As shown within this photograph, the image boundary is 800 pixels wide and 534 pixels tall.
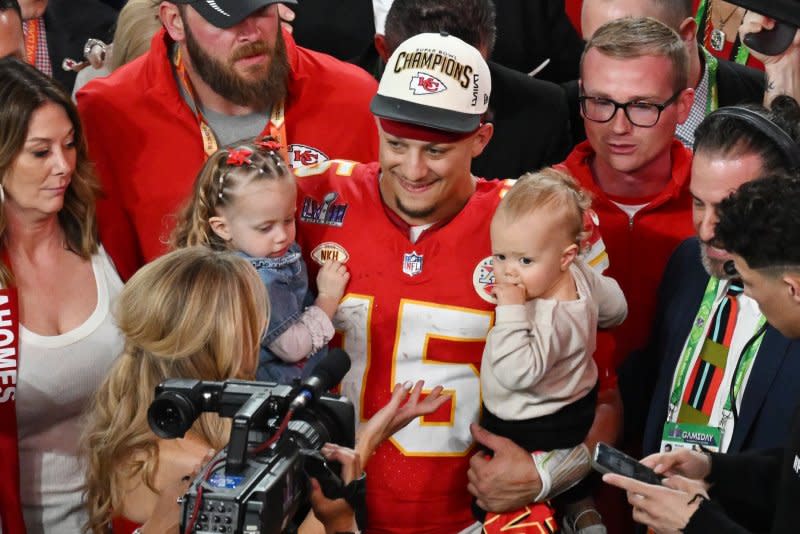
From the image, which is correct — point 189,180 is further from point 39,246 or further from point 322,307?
point 322,307

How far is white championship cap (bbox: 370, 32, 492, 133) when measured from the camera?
11.6ft

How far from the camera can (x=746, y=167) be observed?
3562 mm

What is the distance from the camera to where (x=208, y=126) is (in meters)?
4.20

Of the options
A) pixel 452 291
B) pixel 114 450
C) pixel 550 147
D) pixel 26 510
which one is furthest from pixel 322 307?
pixel 550 147

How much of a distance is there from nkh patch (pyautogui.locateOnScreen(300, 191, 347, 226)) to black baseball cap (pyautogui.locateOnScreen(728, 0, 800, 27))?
4.22ft

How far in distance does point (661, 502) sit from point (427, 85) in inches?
51.4

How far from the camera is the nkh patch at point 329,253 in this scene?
3.71 m

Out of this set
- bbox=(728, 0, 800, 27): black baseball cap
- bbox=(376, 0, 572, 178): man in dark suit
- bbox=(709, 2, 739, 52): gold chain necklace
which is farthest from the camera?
bbox=(709, 2, 739, 52): gold chain necklace

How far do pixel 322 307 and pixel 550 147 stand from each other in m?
1.42

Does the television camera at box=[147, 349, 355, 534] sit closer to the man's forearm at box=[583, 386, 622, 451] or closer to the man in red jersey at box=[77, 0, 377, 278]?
the man's forearm at box=[583, 386, 622, 451]

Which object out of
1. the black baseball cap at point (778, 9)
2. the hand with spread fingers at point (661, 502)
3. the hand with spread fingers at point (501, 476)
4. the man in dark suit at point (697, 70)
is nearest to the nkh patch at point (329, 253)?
the hand with spread fingers at point (501, 476)

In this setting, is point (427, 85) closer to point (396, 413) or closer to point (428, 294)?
point (428, 294)

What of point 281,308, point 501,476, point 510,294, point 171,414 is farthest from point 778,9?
point 171,414

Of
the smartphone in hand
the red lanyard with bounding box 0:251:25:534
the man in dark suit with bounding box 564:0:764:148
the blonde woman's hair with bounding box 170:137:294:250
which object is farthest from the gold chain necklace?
the red lanyard with bounding box 0:251:25:534
